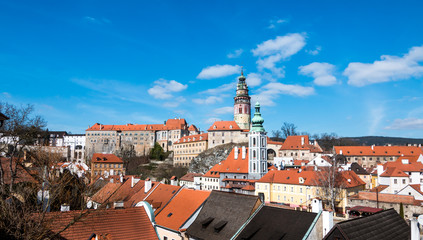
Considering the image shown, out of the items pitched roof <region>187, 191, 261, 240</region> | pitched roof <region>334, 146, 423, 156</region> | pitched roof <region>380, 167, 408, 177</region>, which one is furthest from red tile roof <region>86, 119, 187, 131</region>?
pitched roof <region>187, 191, 261, 240</region>

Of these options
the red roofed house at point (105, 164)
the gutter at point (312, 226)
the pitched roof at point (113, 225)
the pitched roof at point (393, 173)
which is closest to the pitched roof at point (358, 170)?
the pitched roof at point (393, 173)

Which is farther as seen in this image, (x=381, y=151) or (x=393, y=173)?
(x=381, y=151)

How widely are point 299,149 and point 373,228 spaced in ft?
210

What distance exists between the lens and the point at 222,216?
18359 millimetres

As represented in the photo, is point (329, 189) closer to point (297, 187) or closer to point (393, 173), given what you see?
point (297, 187)

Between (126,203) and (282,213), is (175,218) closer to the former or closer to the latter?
(282,213)

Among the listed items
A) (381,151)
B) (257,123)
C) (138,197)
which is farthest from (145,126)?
(138,197)

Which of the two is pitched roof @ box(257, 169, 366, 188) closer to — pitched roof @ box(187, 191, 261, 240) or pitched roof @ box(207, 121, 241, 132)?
pitched roof @ box(187, 191, 261, 240)

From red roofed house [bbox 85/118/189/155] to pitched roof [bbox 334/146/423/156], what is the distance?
5452 centimetres

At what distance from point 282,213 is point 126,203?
686 inches

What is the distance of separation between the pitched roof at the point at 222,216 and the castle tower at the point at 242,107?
8203 cm

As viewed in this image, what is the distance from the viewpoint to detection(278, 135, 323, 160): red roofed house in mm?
74625

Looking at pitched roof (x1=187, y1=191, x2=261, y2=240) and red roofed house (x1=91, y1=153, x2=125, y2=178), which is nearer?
pitched roof (x1=187, y1=191, x2=261, y2=240)

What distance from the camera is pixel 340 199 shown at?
3747cm
